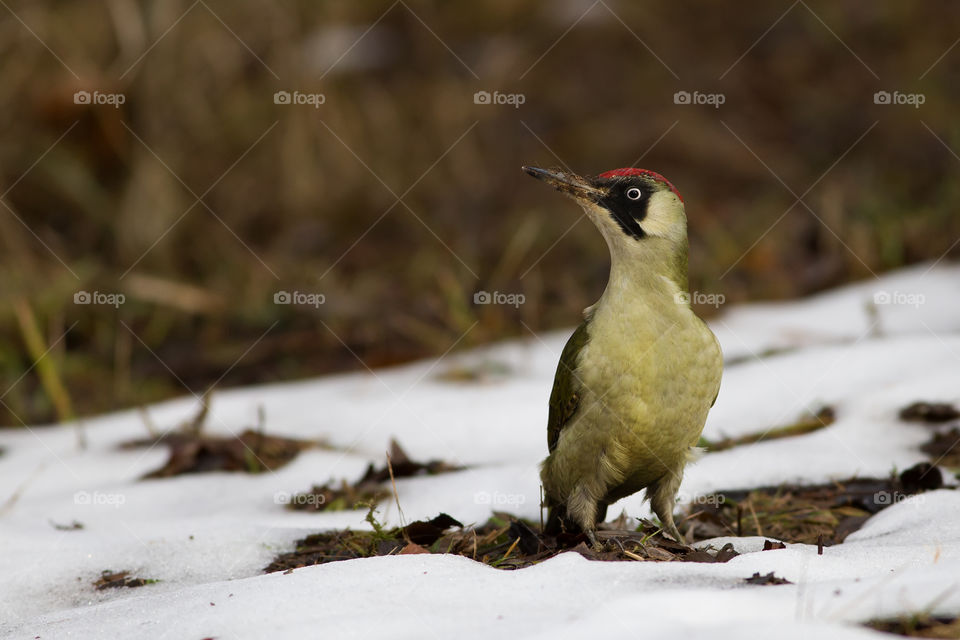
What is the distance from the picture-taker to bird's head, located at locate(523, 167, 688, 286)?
359 cm

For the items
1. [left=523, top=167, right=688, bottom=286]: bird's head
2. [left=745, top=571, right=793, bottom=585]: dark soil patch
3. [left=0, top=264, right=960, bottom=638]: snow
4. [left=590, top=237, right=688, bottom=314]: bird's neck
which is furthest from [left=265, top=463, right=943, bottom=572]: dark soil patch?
[left=523, top=167, right=688, bottom=286]: bird's head

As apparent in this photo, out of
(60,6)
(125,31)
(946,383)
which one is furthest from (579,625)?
(60,6)

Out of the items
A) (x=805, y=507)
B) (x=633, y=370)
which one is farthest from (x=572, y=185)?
(x=805, y=507)

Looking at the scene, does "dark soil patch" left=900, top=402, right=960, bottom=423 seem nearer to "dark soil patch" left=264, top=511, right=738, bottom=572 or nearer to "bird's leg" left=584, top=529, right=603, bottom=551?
"dark soil patch" left=264, top=511, right=738, bottom=572

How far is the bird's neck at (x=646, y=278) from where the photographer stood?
3.50 meters

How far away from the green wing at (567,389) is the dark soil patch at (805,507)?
1.89 feet

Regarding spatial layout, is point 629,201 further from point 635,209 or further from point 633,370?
point 633,370

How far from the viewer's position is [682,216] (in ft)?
12.0

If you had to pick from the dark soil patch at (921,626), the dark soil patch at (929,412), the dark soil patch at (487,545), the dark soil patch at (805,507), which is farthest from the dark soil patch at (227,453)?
the dark soil patch at (921,626)

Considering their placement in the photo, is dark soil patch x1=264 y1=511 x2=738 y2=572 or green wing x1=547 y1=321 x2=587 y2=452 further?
green wing x1=547 y1=321 x2=587 y2=452

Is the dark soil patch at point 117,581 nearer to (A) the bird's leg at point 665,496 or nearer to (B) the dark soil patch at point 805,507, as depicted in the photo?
(A) the bird's leg at point 665,496

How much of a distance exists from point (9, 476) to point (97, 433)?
2.12 ft

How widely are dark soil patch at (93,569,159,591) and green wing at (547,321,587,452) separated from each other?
1.46m

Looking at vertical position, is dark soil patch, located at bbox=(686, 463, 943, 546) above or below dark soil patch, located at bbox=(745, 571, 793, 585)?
above
